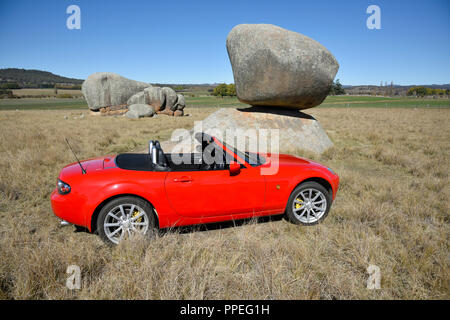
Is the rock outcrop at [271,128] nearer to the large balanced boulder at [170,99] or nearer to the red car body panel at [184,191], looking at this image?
the red car body panel at [184,191]

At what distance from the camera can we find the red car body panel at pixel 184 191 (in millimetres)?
2750

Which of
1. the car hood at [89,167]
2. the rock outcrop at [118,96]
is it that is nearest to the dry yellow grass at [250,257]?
the car hood at [89,167]

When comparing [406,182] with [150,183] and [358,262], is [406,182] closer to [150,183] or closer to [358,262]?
[358,262]

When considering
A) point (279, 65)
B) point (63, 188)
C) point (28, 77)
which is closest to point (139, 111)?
point (279, 65)

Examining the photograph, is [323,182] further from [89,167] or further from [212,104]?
[212,104]

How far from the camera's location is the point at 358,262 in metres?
2.59

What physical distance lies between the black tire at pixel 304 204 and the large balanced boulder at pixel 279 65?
572 cm

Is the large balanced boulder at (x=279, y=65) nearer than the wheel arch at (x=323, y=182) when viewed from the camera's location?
No

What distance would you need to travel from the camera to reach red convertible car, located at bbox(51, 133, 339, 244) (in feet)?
9.10

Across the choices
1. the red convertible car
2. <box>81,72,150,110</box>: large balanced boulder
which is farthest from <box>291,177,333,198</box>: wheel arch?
<box>81,72,150,110</box>: large balanced boulder

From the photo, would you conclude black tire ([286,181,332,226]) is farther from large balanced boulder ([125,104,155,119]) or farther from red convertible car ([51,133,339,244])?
large balanced boulder ([125,104,155,119])
